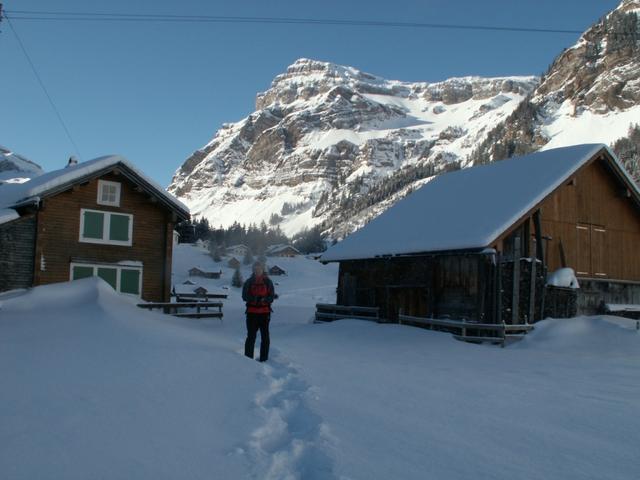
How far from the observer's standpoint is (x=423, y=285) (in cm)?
2044

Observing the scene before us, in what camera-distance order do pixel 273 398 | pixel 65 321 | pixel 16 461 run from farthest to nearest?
pixel 65 321 < pixel 273 398 < pixel 16 461

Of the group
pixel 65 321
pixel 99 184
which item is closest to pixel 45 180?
pixel 99 184

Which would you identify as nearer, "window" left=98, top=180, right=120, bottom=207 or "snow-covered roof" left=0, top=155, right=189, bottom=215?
"snow-covered roof" left=0, top=155, right=189, bottom=215

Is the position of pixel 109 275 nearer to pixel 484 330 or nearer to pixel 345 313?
pixel 345 313

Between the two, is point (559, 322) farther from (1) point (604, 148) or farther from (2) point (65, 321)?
(2) point (65, 321)

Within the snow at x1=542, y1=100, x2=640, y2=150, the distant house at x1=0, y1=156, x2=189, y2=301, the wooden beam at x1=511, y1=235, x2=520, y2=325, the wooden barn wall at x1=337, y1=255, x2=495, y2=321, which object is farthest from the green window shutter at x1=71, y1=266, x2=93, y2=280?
the snow at x1=542, y1=100, x2=640, y2=150

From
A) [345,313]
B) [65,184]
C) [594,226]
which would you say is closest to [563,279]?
[594,226]

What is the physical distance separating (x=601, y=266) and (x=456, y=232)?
6243 millimetres

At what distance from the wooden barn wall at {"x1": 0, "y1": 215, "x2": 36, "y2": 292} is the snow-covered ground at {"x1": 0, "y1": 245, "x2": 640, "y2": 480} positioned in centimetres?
761

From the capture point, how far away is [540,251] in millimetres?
18938

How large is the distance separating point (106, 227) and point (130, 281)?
2340mm

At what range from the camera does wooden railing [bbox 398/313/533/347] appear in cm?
1588

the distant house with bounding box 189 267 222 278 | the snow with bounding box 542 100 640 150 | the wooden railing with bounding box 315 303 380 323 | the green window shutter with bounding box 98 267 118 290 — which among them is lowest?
the distant house with bounding box 189 267 222 278

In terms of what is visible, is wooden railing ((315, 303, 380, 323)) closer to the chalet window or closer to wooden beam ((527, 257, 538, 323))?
wooden beam ((527, 257, 538, 323))
